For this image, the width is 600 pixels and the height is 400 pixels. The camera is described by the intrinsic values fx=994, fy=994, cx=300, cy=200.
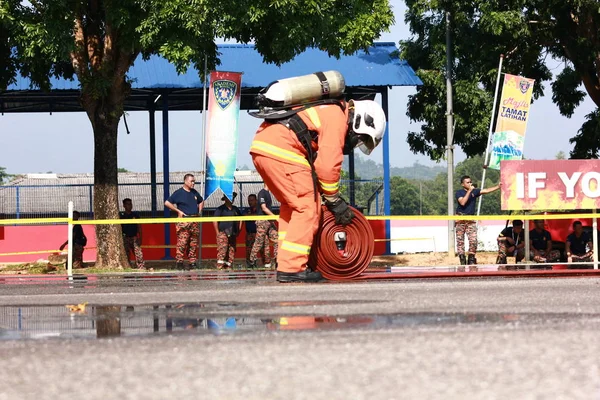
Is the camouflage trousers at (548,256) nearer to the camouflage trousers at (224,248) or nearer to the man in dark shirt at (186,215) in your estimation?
the camouflage trousers at (224,248)

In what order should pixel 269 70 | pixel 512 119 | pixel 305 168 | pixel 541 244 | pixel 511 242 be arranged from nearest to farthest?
pixel 305 168, pixel 541 244, pixel 511 242, pixel 512 119, pixel 269 70

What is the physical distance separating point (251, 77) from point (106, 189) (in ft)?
27.0

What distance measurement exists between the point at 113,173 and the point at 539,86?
14.1m

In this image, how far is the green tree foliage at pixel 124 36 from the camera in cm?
1703

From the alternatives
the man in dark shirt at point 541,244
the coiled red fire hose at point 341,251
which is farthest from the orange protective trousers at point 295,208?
A: the man in dark shirt at point 541,244

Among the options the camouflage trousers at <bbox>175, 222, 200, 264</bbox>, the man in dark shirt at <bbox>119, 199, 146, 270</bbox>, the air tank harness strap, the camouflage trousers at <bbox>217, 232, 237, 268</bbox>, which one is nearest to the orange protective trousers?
the air tank harness strap

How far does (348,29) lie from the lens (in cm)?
1939

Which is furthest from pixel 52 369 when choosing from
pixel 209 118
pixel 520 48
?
pixel 520 48

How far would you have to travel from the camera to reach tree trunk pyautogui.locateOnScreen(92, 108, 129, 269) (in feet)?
62.3

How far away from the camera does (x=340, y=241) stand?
9.38m

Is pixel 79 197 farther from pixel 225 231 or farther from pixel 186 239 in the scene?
pixel 186 239

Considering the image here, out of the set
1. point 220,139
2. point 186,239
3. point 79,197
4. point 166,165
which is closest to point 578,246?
point 186,239

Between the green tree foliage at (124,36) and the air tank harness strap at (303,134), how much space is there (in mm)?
8188

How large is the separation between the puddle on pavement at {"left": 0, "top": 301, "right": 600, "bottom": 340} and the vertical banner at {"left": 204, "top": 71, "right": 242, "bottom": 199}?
13.1m
